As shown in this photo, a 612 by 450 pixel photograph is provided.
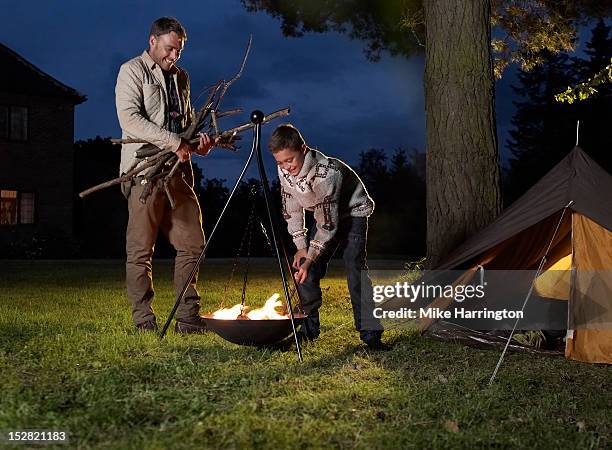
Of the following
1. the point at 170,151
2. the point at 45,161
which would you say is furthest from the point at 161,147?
the point at 45,161

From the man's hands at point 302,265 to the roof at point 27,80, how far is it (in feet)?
53.2

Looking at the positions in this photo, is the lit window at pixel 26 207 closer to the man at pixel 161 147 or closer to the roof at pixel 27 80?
the roof at pixel 27 80

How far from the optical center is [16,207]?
20.1m

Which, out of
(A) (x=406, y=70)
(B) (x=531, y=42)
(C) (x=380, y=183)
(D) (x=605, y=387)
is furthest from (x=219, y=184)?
(D) (x=605, y=387)

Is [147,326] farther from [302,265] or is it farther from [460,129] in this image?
[460,129]

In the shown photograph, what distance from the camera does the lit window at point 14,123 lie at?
64.7 ft

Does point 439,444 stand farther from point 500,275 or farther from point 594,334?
point 500,275

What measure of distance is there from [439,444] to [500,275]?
3210 millimetres

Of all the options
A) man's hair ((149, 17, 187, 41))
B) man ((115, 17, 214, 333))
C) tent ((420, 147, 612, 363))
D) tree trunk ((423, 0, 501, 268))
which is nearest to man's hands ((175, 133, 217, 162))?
man ((115, 17, 214, 333))

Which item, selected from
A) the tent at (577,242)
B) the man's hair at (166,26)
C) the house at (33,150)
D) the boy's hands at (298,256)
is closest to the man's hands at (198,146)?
the man's hair at (166,26)

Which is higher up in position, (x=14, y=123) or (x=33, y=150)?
(x=14, y=123)

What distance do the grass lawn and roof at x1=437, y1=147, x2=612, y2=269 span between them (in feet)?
2.71

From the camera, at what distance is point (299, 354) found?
4910mm

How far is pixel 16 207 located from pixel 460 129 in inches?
616
